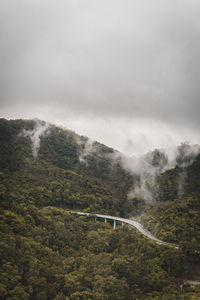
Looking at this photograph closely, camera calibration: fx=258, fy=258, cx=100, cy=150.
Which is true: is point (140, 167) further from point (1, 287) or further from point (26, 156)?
point (1, 287)

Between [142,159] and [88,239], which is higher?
[142,159]

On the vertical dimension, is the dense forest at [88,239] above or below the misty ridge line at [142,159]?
below

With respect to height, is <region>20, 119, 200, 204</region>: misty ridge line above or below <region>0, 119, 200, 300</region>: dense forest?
above

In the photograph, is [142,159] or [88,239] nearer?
[88,239]

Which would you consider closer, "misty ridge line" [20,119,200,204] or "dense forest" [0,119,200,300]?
"dense forest" [0,119,200,300]
